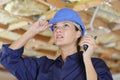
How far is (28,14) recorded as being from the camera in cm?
273

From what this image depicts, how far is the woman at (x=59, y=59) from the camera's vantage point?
4.74 feet

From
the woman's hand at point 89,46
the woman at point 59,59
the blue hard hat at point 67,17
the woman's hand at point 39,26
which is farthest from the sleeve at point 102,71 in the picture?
the woman's hand at point 39,26

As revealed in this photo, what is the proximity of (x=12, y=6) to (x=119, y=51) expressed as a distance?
221 centimetres

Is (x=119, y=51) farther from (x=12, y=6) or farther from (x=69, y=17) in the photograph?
(x=69, y=17)

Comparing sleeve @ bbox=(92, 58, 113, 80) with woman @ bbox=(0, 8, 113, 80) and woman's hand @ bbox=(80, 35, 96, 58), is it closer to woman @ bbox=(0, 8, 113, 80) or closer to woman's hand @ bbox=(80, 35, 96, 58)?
woman @ bbox=(0, 8, 113, 80)

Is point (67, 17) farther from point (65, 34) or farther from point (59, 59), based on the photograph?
point (59, 59)

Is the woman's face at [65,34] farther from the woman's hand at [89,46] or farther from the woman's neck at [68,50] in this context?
the woman's hand at [89,46]

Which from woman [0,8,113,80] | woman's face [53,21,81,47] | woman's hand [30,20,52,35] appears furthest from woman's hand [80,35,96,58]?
woman's hand [30,20,52,35]

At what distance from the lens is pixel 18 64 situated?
5.08 feet

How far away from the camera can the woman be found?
56.8 inches

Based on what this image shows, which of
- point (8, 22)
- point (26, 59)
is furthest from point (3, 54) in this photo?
point (8, 22)

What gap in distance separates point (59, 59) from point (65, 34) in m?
0.16

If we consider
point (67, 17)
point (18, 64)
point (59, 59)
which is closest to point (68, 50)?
point (59, 59)

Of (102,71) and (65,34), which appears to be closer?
(102,71)
